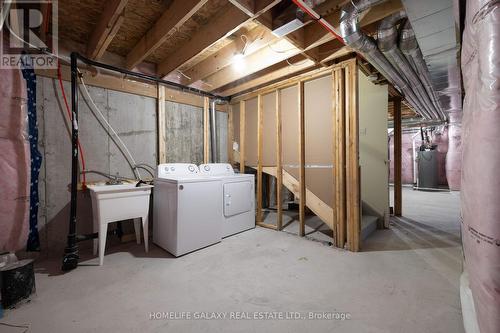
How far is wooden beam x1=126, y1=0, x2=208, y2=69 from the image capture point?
1.68 metres

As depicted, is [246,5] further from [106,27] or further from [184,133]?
[184,133]

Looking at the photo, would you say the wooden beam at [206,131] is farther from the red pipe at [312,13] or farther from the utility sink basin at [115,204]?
the red pipe at [312,13]

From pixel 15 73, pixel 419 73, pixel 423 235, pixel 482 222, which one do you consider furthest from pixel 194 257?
pixel 419 73

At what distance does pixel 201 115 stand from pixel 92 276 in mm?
2537

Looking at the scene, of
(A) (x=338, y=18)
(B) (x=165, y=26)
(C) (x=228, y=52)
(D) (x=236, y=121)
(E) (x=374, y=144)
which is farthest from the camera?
(D) (x=236, y=121)

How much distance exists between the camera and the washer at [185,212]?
7.34 feet

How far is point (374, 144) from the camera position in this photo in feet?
11.2

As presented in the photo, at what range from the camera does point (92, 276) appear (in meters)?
1.87

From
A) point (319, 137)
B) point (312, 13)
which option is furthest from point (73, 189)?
point (319, 137)

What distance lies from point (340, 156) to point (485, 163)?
1.70m

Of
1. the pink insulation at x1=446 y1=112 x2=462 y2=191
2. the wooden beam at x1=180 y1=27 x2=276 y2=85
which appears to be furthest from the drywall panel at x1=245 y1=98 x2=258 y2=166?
the pink insulation at x1=446 y1=112 x2=462 y2=191

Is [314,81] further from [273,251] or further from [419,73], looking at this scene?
[273,251]

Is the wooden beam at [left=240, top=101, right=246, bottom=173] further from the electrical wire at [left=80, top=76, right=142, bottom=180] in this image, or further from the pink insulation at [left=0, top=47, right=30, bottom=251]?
the pink insulation at [left=0, top=47, right=30, bottom=251]

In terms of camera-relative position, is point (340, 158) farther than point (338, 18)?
Yes
